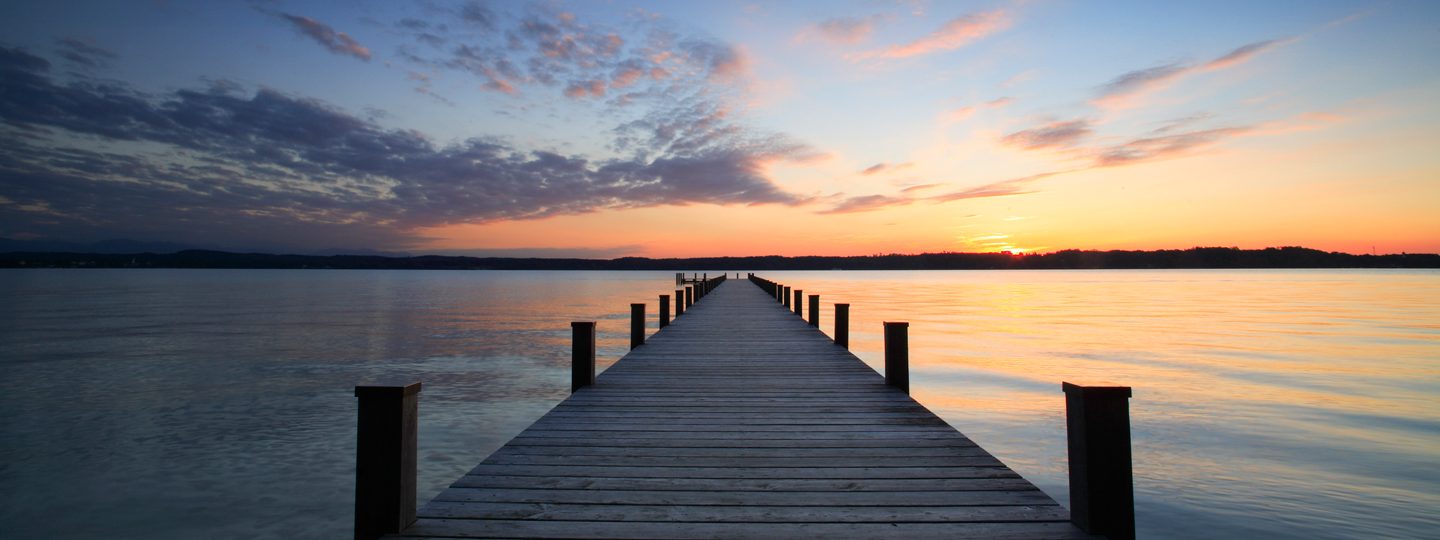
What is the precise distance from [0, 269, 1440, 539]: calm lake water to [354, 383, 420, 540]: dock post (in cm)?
342

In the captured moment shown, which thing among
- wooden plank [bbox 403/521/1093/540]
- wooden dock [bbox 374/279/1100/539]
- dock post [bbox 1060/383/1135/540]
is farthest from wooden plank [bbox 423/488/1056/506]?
dock post [bbox 1060/383/1135/540]

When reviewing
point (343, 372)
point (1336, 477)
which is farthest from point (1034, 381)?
point (343, 372)

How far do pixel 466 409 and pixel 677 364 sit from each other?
→ 3896mm

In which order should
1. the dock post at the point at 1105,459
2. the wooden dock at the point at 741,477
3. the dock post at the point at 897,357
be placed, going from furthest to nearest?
the dock post at the point at 897,357 → the wooden dock at the point at 741,477 → the dock post at the point at 1105,459

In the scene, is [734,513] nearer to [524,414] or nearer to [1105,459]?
[1105,459]

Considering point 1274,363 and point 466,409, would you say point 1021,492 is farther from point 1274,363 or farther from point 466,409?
point 1274,363

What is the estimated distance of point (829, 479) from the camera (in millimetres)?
4645

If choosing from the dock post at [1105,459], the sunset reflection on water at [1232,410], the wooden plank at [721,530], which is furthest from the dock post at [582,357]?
the dock post at [1105,459]

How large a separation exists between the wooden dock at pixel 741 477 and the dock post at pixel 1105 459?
0.15 metres

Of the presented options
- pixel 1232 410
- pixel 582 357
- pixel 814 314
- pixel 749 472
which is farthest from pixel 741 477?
pixel 814 314

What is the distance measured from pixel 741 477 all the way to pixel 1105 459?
2.16 metres

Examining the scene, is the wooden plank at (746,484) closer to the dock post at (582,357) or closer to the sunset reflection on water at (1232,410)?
the sunset reflection on water at (1232,410)

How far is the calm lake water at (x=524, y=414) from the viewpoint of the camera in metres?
7.04

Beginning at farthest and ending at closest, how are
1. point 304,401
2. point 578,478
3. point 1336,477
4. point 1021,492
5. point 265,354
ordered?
point 265,354
point 304,401
point 1336,477
point 578,478
point 1021,492
